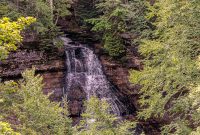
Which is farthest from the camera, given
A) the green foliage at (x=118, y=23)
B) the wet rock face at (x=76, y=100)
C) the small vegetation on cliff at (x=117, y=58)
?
the green foliage at (x=118, y=23)

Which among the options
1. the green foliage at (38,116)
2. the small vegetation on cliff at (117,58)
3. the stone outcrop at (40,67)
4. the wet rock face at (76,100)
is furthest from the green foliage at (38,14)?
the green foliage at (38,116)

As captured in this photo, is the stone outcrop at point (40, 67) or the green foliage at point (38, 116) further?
the stone outcrop at point (40, 67)

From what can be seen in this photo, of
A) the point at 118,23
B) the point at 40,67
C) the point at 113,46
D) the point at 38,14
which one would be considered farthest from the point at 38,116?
the point at 118,23

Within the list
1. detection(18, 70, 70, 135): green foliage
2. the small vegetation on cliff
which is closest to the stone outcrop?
the small vegetation on cliff

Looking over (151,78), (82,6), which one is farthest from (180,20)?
(82,6)

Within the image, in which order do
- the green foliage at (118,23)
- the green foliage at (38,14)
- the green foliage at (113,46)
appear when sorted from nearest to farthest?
the green foliage at (38,14) → the green foliage at (118,23) → the green foliage at (113,46)

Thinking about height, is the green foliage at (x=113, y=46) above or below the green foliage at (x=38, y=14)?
below

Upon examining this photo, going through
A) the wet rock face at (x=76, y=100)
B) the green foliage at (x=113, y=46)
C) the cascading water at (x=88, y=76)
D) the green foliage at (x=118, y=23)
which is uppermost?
the green foliage at (x=118, y=23)

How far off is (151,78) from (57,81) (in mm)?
9878

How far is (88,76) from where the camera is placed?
23266 mm

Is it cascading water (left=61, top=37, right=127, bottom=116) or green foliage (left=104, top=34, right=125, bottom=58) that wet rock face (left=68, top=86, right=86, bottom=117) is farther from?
green foliage (left=104, top=34, right=125, bottom=58)

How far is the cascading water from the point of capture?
2253 cm

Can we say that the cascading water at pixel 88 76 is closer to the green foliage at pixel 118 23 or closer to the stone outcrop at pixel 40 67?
the stone outcrop at pixel 40 67

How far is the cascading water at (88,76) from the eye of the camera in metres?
22.5
